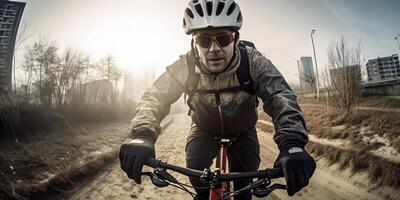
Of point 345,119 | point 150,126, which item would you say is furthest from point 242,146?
point 345,119

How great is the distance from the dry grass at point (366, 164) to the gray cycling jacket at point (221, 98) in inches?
167

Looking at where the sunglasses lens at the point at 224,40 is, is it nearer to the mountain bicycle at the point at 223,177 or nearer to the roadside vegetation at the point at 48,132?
the mountain bicycle at the point at 223,177

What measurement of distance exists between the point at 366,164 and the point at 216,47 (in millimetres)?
5855

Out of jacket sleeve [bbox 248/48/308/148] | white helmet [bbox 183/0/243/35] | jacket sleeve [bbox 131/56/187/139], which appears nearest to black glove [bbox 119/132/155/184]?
jacket sleeve [bbox 131/56/187/139]

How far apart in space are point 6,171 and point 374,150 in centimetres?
831

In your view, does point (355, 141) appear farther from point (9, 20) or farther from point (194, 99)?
point (9, 20)

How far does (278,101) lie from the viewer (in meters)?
2.21

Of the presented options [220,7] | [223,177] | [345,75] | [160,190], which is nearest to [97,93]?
[345,75]

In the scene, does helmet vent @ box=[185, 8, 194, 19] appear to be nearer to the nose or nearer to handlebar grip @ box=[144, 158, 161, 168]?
the nose

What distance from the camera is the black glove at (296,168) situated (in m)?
1.58

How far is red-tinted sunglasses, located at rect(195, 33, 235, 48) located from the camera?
245 centimetres

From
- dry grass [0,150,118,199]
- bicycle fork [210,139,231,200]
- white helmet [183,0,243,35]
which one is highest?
white helmet [183,0,243,35]

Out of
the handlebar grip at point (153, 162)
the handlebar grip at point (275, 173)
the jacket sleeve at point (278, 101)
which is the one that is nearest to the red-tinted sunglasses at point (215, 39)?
the jacket sleeve at point (278, 101)

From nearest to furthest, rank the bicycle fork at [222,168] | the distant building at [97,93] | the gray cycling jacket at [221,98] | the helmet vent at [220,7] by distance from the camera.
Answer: the bicycle fork at [222,168] → the gray cycling jacket at [221,98] → the helmet vent at [220,7] → the distant building at [97,93]
